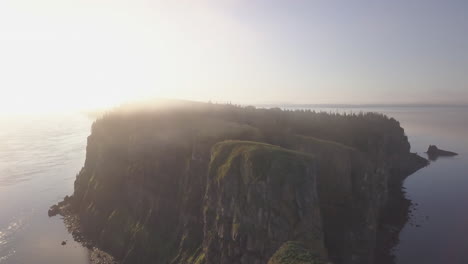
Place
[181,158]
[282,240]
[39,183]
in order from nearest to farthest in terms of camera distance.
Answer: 1. [282,240]
2. [181,158]
3. [39,183]

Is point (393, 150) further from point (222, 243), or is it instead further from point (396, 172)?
point (222, 243)

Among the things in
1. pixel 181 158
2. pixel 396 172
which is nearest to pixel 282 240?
pixel 181 158

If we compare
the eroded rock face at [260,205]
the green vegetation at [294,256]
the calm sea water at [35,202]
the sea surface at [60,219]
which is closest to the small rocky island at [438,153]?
the sea surface at [60,219]

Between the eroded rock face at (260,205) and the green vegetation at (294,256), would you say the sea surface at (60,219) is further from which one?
the green vegetation at (294,256)

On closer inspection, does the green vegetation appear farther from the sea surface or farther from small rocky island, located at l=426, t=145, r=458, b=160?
small rocky island, located at l=426, t=145, r=458, b=160

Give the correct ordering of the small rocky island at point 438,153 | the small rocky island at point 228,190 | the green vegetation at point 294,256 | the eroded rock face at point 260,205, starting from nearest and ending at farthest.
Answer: the green vegetation at point 294,256 → the eroded rock face at point 260,205 → the small rocky island at point 228,190 → the small rocky island at point 438,153

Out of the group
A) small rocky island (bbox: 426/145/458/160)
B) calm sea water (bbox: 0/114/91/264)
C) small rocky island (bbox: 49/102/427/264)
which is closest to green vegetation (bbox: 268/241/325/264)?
small rocky island (bbox: 49/102/427/264)
